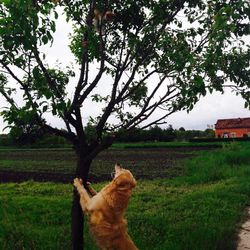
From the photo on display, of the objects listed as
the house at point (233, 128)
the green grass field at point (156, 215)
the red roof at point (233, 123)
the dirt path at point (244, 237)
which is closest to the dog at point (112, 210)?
the green grass field at point (156, 215)

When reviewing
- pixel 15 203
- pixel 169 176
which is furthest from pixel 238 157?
pixel 15 203

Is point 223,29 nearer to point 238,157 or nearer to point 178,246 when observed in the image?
point 178,246

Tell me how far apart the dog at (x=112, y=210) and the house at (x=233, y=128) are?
278ft

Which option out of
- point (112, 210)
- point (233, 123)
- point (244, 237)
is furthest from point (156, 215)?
point (233, 123)

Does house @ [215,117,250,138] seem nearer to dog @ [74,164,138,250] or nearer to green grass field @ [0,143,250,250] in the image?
green grass field @ [0,143,250,250]

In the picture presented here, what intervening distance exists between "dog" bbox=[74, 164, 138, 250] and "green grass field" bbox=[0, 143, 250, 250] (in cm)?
255

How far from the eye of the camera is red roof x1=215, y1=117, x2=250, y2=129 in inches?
3451

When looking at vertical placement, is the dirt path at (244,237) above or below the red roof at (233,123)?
below

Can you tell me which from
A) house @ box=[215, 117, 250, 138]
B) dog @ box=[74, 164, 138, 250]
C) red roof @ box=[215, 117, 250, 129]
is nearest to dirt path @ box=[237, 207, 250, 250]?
dog @ box=[74, 164, 138, 250]

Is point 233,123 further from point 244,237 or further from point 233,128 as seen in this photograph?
point 244,237

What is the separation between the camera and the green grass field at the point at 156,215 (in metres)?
7.14

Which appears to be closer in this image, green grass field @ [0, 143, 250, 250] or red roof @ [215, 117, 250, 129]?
green grass field @ [0, 143, 250, 250]

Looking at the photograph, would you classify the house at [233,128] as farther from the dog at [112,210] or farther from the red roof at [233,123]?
the dog at [112,210]

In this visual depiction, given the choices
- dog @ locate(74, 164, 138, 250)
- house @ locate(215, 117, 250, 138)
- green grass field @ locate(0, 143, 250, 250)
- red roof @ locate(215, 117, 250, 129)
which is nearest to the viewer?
dog @ locate(74, 164, 138, 250)
